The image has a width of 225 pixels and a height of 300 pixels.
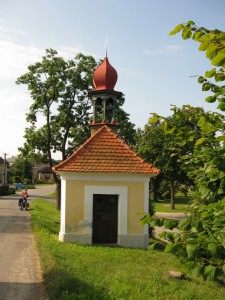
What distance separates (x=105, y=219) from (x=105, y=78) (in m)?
6.72

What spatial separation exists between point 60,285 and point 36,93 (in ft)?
59.4

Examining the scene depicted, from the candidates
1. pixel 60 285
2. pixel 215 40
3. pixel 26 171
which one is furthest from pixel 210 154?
pixel 26 171

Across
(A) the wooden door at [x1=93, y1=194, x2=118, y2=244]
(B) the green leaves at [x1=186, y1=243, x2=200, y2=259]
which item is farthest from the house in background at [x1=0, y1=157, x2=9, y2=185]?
(B) the green leaves at [x1=186, y1=243, x2=200, y2=259]

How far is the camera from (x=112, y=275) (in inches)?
319

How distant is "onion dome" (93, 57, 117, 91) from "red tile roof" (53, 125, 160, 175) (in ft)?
9.20

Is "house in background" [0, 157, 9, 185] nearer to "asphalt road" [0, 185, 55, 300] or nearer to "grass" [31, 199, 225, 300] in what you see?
"asphalt road" [0, 185, 55, 300]

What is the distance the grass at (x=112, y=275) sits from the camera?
6738 mm

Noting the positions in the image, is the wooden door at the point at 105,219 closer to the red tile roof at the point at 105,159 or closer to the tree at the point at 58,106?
the red tile roof at the point at 105,159

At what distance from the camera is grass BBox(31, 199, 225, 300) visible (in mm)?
6738

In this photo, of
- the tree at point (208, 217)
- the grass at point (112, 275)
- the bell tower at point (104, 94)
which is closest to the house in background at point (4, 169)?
the bell tower at point (104, 94)

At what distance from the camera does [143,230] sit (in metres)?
12.1

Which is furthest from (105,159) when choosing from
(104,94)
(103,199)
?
(104,94)

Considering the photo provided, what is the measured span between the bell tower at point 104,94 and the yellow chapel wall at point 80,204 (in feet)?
11.1

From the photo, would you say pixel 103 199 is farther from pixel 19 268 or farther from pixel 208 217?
pixel 208 217
